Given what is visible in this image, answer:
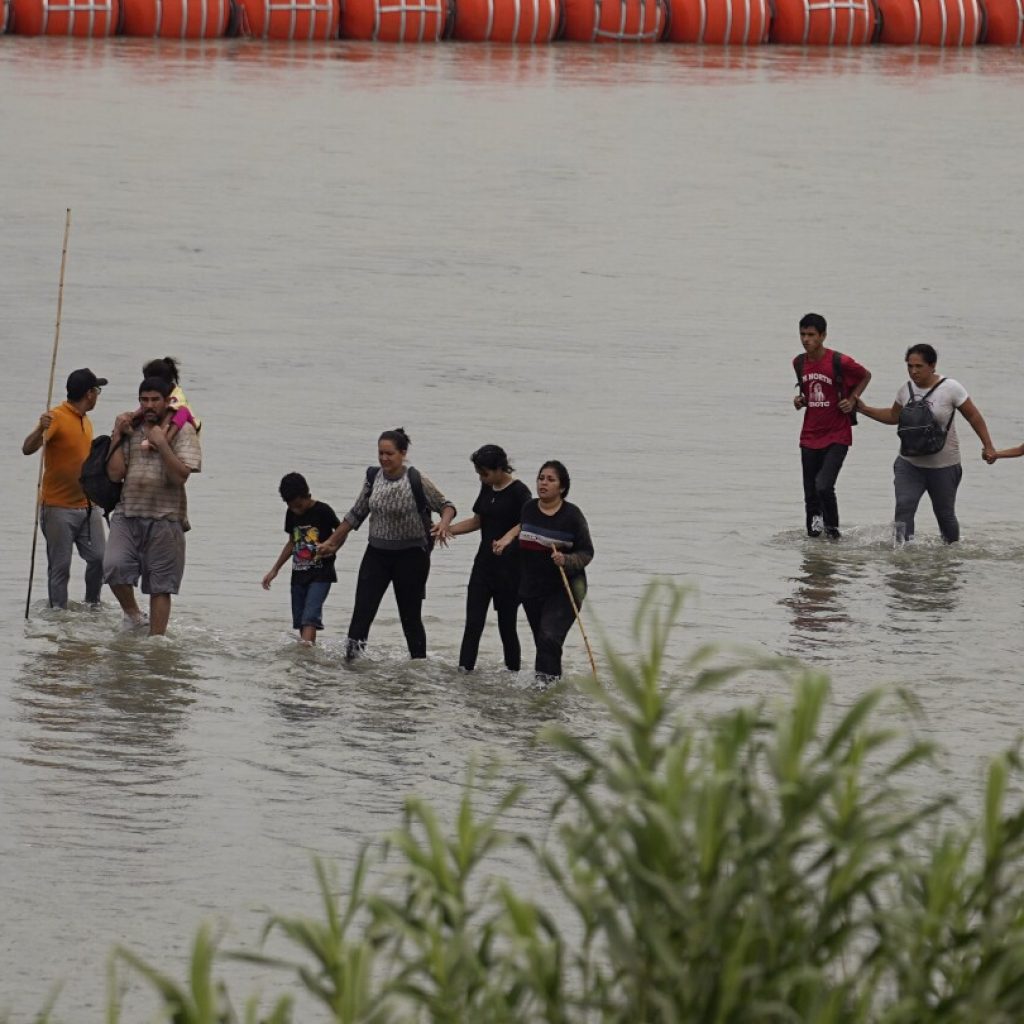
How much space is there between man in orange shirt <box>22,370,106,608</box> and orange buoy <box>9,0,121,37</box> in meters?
26.4

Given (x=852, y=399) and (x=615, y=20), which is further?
(x=615, y=20)

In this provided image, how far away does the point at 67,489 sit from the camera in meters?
13.3

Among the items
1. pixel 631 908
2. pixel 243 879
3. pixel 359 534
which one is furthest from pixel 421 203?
pixel 631 908

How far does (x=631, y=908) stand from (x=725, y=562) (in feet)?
33.8

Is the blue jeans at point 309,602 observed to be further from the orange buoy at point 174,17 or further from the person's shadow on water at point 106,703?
the orange buoy at point 174,17

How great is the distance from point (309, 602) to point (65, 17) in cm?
2790

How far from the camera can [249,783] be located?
10.4 meters

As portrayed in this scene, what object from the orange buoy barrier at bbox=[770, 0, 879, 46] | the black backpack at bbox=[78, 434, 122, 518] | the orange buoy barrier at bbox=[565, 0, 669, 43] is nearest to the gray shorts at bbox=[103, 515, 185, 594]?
the black backpack at bbox=[78, 434, 122, 518]

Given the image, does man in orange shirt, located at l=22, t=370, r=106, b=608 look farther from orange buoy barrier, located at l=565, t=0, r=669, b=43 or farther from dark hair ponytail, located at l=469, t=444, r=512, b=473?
orange buoy barrier, located at l=565, t=0, r=669, b=43

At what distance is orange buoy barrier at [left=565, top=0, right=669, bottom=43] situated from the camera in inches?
1629

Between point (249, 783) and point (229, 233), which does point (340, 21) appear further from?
point (249, 783)

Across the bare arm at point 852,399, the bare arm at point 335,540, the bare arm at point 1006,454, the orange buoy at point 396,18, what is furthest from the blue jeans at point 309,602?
the orange buoy at point 396,18

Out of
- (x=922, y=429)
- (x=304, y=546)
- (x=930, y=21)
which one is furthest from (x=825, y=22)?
(x=304, y=546)

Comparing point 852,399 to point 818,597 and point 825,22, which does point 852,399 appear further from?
point 825,22
